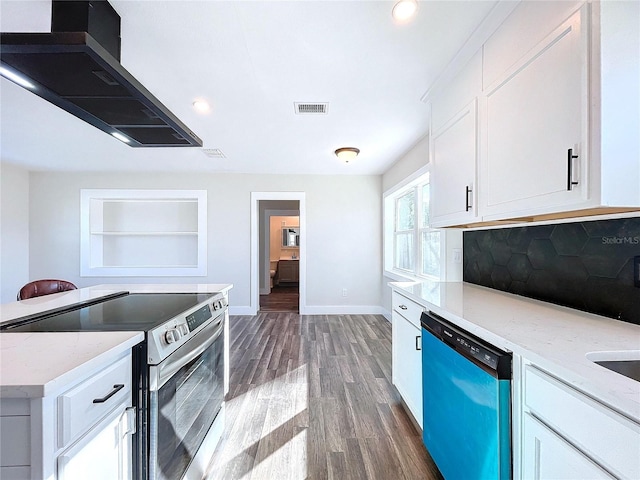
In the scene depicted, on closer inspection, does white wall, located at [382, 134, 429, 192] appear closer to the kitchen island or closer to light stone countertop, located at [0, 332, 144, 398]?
the kitchen island

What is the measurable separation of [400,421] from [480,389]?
3.89 ft

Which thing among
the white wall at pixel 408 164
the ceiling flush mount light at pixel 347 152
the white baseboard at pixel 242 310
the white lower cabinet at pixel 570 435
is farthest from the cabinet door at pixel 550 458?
the white baseboard at pixel 242 310

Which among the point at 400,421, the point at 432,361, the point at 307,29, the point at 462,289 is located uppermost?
the point at 307,29

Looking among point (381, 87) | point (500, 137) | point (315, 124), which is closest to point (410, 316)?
point (500, 137)

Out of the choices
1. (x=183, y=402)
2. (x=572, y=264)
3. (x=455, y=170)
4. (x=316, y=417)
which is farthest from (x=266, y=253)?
(x=572, y=264)

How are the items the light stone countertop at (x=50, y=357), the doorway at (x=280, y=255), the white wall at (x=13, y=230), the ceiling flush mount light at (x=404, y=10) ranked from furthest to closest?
the doorway at (x=280, y=255) < the white wall at (x=13, y=230) < the ceiling flush mount light at (x=404, y=10) < the light stone countertop at (x=50, y=357)

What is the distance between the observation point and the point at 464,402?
1.24 metres

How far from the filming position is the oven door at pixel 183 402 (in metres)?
1.11

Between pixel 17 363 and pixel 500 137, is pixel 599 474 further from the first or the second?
pixel 17 363

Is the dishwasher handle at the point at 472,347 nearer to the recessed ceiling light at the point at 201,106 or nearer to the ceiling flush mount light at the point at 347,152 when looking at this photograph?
the recessed ceiling light at the point at 201,106

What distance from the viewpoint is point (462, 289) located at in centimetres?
212

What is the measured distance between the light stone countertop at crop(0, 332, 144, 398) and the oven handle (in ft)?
0.53

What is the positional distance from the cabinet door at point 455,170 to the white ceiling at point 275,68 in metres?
0.42

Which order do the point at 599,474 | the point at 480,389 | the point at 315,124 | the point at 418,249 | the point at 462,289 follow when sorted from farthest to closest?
1. the point at 418,249
2. the point at 315,124
3. the point at 462,289
4. the point at 480,389
5. the point at 599,474
